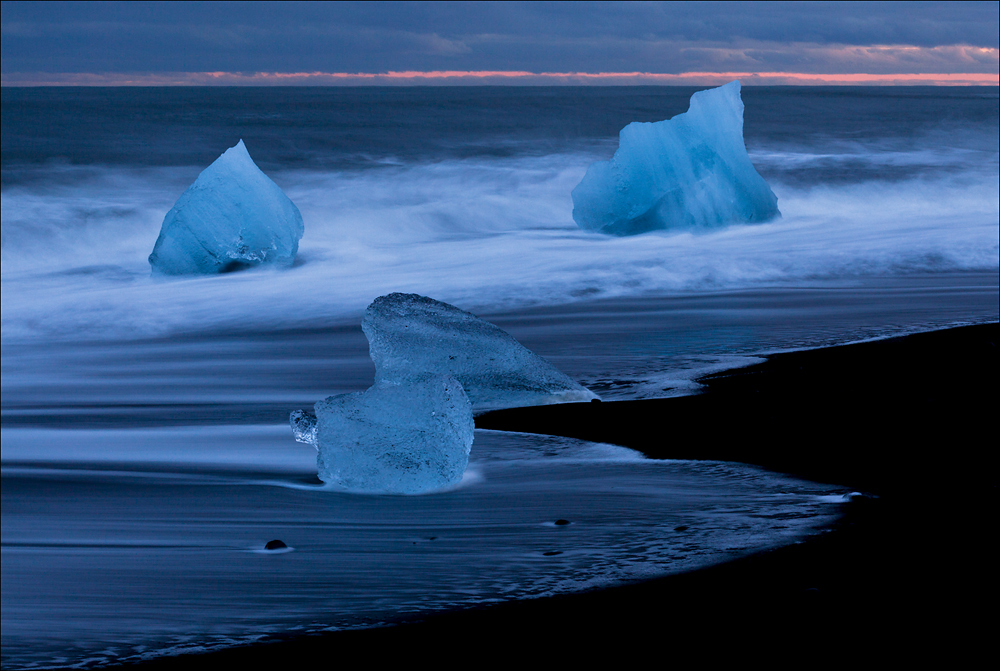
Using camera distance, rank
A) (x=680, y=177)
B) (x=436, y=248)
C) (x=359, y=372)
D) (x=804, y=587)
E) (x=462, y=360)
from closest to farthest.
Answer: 1. (x=804, y=587)
2. (x=462, y=360)
3. (x=359, y=372)
4. (x=680, y=177)
5. (x=436, y=248)

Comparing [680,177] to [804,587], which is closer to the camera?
[804,587]

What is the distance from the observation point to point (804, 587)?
2.42m

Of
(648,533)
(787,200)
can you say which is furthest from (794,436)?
(787,200)

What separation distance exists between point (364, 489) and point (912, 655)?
1682 mm

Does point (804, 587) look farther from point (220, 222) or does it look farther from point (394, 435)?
point (220, 222)

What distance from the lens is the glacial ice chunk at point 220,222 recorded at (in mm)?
8938

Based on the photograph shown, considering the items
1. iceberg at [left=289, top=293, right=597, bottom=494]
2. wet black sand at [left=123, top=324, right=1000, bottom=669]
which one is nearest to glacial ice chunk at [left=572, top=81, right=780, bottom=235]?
wet black sand at [left=123, top=324, right=1000, bottom=669]

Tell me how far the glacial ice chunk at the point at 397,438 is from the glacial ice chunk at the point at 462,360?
2.65 ft

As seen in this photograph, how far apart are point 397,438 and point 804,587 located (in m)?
1.33

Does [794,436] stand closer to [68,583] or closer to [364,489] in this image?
[364,489]

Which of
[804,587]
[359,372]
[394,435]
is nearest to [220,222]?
[359,372]

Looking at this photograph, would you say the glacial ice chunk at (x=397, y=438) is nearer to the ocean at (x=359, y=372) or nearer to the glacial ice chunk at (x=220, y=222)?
the ocean at (x=359, y=372)

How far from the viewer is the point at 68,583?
8.54 ft

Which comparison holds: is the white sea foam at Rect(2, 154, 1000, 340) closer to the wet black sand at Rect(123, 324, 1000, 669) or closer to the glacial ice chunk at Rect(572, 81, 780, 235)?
the glacial ice chunk at Rect(572, 81, 780, 235)
